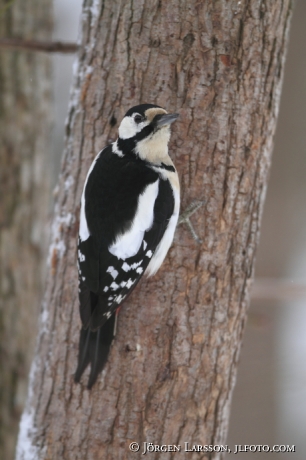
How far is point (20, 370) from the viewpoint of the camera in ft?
12.0

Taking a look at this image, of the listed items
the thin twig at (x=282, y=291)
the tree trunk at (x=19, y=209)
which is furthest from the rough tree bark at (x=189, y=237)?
the tree trunk at (x=19, y=209)

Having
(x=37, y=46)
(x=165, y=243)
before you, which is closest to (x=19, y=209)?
(x=37, y=46)

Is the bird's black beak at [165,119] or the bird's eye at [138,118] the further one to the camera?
the bird's eye at [138,118]

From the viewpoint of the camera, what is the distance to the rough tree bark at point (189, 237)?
240cm

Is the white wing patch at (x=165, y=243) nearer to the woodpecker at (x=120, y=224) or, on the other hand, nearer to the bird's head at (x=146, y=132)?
the woodpecker at (x=120, y=224)

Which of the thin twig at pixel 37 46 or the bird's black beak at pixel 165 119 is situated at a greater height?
the thin twig at pixel 37 46

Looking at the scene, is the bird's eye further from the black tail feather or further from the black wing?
the black tail feather

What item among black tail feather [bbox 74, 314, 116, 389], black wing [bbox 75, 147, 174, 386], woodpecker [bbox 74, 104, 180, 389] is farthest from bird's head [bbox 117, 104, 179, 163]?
black tail feather [bbox 74, 314, 116, 389]

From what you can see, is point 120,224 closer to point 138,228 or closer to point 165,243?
point 138,228

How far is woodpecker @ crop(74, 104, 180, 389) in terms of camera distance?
240cm

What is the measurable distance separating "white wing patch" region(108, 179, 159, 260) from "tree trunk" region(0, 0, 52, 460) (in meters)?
1.42

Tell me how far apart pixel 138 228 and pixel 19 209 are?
1.45 meters

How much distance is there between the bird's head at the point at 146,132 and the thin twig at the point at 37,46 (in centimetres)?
60

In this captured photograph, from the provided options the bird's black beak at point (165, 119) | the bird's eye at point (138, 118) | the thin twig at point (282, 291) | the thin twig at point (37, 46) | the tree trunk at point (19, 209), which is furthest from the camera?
the tree trunk at point (19, 209)
